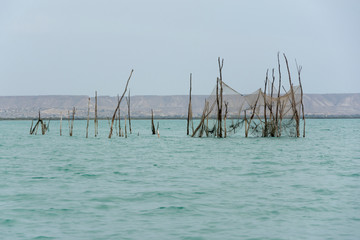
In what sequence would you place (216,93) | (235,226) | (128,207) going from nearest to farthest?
(235,226) → (128,207) → (216,93)

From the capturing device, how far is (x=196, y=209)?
9984 mm

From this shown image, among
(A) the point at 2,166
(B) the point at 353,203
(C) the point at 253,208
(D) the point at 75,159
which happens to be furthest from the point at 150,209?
(D) the point at 75,159

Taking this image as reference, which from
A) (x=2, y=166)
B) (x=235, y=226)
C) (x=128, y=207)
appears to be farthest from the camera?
(x=2, y=166)

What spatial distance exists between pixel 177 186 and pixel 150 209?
2.88 m

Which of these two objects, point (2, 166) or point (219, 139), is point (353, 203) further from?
point (219, 139)

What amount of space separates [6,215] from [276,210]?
445 centimetres

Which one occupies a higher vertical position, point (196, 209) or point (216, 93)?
point (216, 93)

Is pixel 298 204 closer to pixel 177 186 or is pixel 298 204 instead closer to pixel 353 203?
pixel 353 203

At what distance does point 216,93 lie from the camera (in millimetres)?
27641

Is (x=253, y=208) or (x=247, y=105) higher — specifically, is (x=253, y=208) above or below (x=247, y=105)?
below

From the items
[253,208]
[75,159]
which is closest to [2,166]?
[75,159]

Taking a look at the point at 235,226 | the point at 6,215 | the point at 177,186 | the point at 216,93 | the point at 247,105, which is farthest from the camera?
the point at 247,105

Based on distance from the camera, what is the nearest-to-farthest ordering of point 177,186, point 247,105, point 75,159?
point 177,186 < point 75,159 < point 247,105

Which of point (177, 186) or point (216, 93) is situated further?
point (216, 93)
